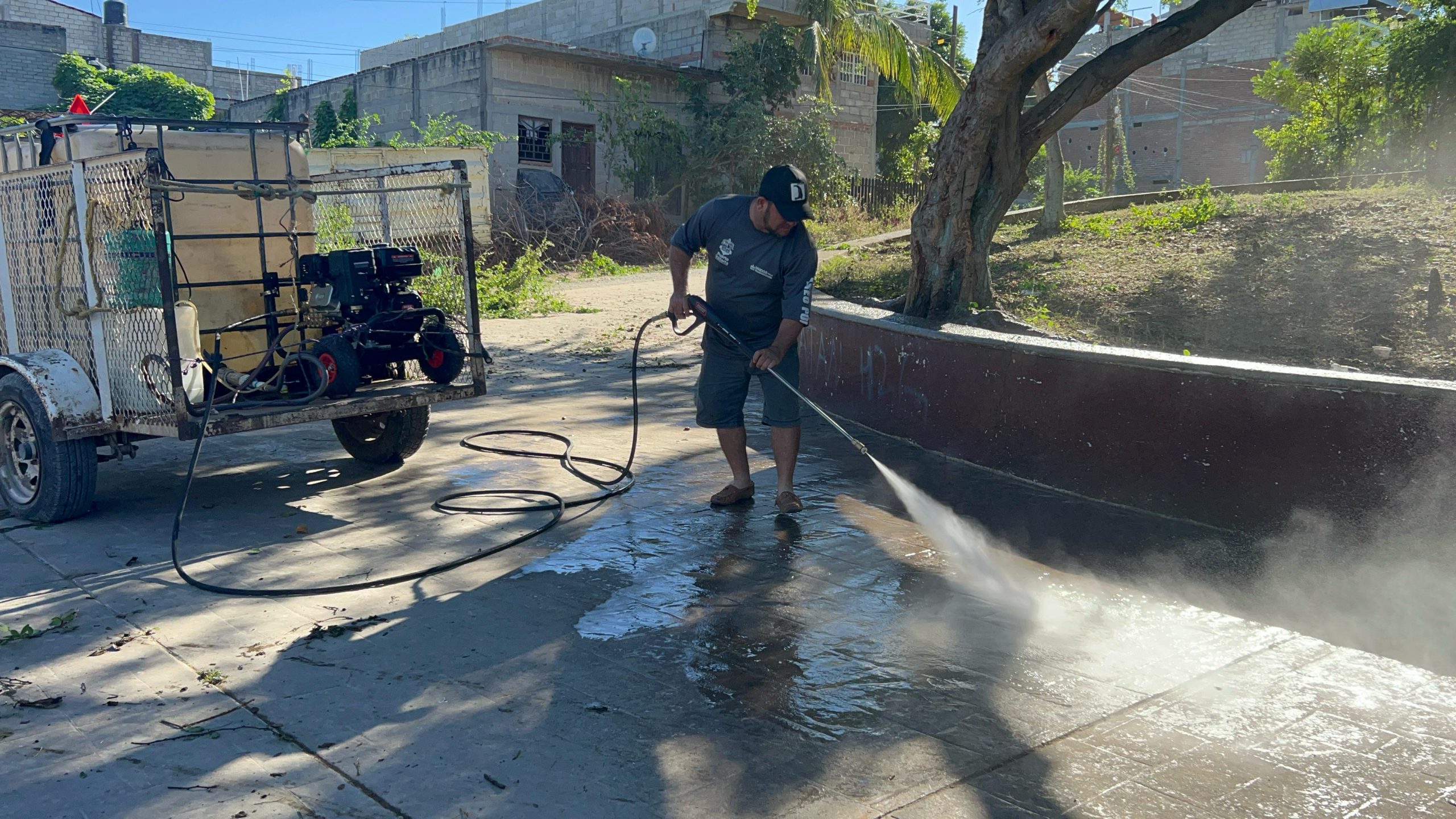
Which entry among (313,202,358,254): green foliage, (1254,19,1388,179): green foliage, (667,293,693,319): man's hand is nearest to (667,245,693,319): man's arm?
(667,293,693,319): man's hand

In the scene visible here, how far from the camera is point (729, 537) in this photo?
17.9 feet

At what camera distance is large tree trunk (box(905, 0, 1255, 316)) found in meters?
8.41

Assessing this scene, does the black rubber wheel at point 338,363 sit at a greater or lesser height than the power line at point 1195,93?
lesser

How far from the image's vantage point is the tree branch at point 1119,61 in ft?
27.8

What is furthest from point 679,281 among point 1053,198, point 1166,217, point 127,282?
point 1053,198

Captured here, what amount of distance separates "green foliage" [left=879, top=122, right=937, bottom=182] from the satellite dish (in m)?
8.13

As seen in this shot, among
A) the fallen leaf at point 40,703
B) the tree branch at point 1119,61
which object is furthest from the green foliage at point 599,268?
the fallen leaf at point 40,703

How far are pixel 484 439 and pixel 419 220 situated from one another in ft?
5.40

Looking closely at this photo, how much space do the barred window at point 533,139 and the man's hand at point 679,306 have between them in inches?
757

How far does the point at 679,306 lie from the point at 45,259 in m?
3.52

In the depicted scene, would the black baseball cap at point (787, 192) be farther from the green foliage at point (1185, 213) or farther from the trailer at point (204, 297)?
the green foliage at point (1185, 213)

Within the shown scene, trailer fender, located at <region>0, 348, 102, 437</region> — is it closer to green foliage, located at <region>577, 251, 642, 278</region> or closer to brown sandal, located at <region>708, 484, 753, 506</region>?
brown sandal, located at <region>708, 484, 753, 506</region>

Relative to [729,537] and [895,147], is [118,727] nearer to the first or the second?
[729,537]

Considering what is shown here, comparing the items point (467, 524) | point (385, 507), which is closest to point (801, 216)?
point (467, 524)
